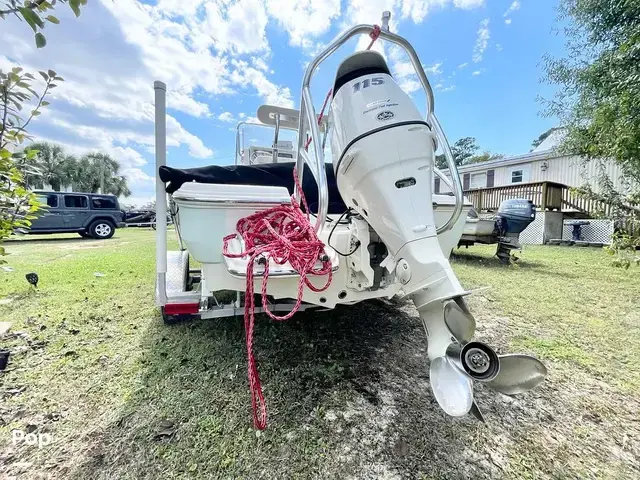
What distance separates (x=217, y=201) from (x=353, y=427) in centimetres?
128

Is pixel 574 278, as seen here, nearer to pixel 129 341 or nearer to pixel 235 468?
pixel 235 468

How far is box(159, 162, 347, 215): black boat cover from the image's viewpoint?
1946 millimetres

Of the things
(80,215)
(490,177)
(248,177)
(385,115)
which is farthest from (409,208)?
(490,177)

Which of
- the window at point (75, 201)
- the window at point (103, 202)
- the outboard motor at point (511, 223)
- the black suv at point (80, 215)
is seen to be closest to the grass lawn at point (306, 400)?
the outboard motor at point (511, 223)

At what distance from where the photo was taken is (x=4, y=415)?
5.02 feet

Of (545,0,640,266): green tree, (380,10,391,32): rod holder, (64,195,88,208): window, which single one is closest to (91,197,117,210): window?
(64,195,88,208): window

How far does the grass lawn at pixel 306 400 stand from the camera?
1287 millimetres

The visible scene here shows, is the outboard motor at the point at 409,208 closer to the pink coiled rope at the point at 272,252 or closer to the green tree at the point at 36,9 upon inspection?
the pink coiled rope at the point at 272,252

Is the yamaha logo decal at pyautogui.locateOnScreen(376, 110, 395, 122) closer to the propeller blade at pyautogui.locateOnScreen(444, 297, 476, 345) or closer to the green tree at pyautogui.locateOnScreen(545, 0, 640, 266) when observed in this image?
the propeller blade at pyautogui.locateOnScreen(444, 297, 476, 345)

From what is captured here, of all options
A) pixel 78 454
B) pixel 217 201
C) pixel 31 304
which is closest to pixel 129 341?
pixel 78 454

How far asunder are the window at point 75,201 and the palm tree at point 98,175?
2689cm

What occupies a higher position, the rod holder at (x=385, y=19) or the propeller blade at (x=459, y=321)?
the rod holder at (x=385, y=19)

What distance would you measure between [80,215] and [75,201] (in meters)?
0.50

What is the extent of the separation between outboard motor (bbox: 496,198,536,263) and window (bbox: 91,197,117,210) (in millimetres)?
12635
